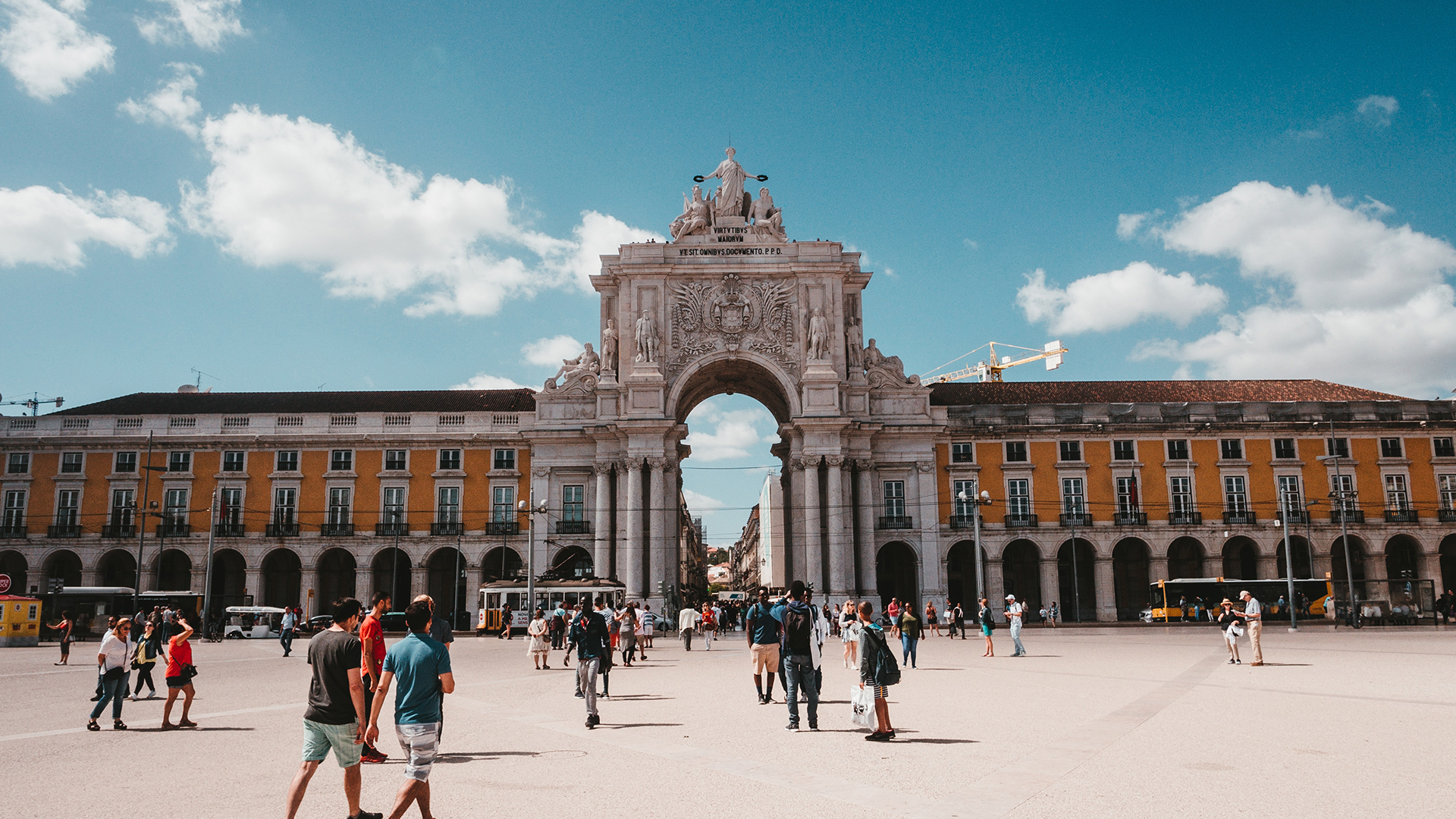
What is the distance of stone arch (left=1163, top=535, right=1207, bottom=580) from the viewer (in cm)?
6238

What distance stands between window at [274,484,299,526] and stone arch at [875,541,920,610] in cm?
3482

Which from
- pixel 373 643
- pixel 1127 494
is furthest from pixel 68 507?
pixel 1127 494

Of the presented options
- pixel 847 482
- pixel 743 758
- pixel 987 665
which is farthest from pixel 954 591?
pixel 743 758

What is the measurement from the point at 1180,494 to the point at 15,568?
68276 millimetres

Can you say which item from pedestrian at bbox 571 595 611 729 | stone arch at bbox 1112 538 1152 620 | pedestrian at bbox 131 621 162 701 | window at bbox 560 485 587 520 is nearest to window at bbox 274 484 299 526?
window at bbox 560 485 587 520

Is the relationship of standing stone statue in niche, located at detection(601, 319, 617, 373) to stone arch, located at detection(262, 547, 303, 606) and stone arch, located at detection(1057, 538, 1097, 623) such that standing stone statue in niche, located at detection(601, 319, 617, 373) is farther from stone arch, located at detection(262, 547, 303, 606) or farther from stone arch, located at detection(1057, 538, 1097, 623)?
stone arch, located at detection(1057, 538, 1097, 623)

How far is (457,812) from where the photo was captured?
9.43 metres

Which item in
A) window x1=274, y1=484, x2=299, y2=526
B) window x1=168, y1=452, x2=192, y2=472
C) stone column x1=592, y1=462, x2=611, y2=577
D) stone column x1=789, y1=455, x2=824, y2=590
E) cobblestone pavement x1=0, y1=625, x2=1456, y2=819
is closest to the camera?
cobblestone pavement x1=0, y1=625, x2=1456, y2=819

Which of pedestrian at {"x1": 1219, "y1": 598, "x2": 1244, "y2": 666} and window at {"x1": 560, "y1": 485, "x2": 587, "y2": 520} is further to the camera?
window at {"x1": 560, "y1": 485, "x2": 587, "y2": 520}

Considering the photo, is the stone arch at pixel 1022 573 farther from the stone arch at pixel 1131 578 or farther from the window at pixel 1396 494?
the window at pixel 1396 494

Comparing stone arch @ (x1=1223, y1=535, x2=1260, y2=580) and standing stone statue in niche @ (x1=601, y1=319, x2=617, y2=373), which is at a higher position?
standing stone statue in niche @ (x1=601, y1=319, x2=617, y2=373)

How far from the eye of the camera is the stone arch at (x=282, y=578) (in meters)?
61.2

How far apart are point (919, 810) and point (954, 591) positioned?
55.9m

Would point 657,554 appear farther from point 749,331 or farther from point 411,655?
point 411,655
